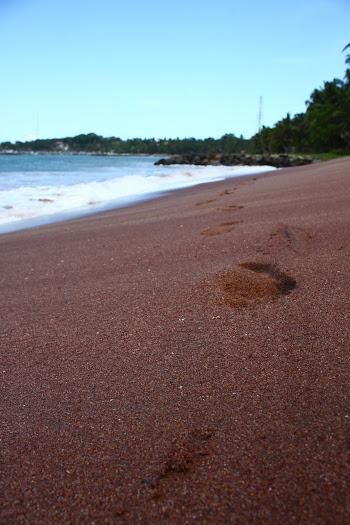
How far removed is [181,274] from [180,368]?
1.01 metres

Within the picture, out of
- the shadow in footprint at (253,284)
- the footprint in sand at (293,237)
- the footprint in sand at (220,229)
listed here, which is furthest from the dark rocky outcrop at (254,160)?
the shadow in footprint at (253,284)

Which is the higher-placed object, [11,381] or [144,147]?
[144,147]

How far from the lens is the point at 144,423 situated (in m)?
1.23

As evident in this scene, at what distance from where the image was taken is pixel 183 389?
1.37m

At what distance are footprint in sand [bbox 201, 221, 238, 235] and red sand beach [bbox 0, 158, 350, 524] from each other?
67 cm

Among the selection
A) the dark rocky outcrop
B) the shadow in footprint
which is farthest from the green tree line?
the shadow in footprint

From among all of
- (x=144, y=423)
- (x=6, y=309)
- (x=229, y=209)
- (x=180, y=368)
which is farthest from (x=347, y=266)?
(x=229, y=209)

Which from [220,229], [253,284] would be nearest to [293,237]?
[220,229]

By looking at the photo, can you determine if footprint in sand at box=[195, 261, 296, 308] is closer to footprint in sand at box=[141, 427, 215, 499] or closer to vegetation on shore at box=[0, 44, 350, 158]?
footprint in sand at box=[141, 427, 215, 499]

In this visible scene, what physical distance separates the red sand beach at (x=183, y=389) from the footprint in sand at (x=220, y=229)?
2.18 feet

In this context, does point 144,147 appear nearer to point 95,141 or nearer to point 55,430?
point 95,141

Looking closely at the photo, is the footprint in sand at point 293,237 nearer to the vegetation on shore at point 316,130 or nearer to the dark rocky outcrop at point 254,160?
the dark rocky outcrop at point 254,160

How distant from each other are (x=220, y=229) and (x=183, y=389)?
2240mm

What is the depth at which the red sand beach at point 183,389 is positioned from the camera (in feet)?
3.19
